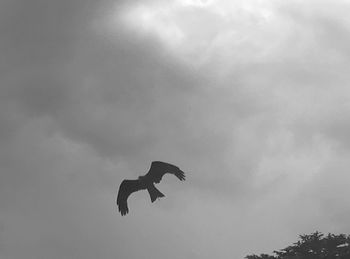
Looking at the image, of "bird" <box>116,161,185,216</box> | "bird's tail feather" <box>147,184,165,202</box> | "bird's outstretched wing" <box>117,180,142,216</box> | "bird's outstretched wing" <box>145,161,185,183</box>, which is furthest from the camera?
"bird's outstretched wing" <box>117,180,142,216</box>

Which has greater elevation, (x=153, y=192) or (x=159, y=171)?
(x=159, y=171)

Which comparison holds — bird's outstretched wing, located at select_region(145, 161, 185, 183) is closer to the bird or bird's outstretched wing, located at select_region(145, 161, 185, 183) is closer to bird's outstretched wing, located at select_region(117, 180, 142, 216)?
the bird

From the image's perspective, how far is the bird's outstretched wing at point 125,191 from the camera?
3062cm

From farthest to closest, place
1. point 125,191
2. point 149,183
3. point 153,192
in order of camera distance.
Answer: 1. point 125,191
2. point 149,183
3. point 153,192

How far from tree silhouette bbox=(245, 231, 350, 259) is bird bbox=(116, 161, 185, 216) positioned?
1142 cm

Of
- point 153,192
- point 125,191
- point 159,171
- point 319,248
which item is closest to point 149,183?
point 153,192

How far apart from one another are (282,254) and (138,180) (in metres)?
12.8

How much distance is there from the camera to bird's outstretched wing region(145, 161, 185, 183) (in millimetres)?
28859

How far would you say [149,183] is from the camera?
30.0m

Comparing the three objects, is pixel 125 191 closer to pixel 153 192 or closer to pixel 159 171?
pixel 153 192

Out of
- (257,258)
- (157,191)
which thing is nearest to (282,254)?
(257,258)

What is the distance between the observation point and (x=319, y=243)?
36.8 metres

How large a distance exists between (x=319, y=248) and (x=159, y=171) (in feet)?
42.8

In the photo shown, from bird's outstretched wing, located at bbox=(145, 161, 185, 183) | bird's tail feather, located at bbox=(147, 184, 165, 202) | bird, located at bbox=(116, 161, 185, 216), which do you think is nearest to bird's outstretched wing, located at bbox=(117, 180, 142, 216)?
Result: bird, located at bbox=(116, 161, 185, 216)
